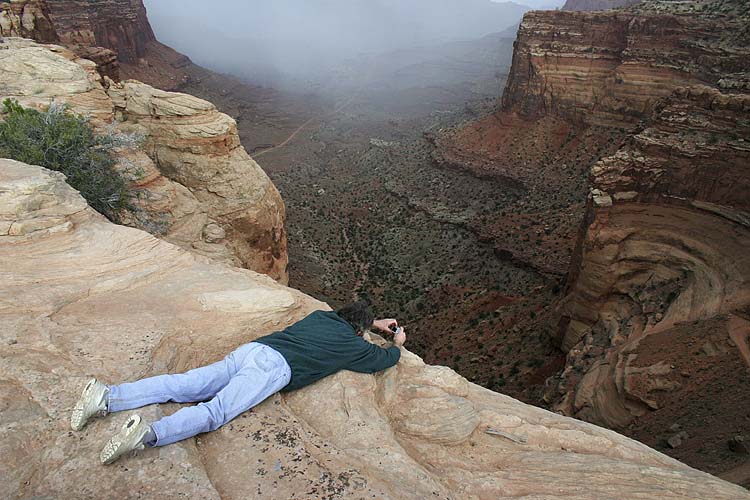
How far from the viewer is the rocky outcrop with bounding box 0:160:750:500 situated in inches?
159

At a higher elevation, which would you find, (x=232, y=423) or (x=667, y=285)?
(x=232, y=423)

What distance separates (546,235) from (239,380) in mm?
24960

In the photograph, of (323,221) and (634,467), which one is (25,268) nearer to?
(634,467)

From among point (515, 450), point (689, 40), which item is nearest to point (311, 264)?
point (515, 450)

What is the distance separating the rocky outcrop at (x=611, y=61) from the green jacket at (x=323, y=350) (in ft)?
96.9

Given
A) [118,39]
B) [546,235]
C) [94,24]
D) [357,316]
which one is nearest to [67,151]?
[357,316]

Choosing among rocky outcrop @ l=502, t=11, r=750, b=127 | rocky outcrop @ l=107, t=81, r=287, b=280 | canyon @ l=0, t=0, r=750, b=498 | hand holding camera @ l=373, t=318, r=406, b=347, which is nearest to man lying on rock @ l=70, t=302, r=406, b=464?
canyon @ l=0, t=0, r=750, b=498

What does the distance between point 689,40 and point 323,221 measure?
87.4 ft

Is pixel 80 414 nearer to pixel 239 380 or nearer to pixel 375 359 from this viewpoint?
pixel 239 380

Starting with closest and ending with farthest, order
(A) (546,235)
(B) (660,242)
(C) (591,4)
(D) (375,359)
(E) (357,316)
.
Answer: (D) (375,359) → (E) (357,316) → (B) (660,242) → (A) (546,235) → (C) (591,4)

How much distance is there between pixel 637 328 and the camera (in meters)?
13.7

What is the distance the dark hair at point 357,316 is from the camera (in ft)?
21.5

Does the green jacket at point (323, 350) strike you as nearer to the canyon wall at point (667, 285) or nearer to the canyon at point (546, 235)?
the canyon at point (546, 235)

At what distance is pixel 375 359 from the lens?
6.16 metres
